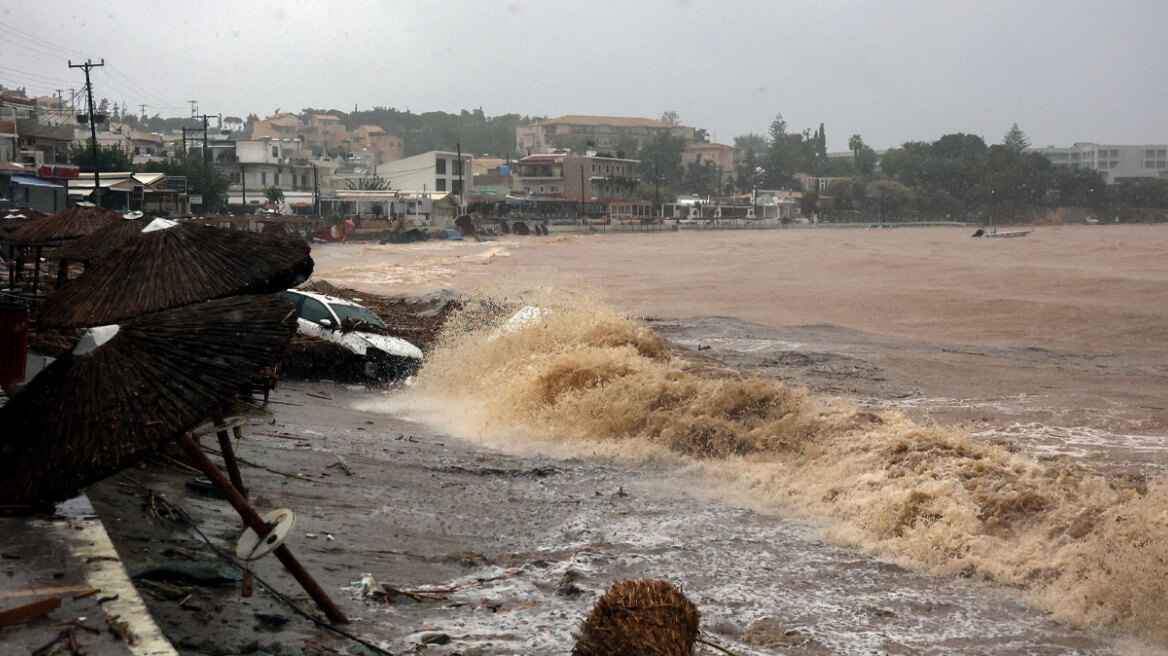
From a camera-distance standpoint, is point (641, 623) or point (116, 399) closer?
point (116, 399)

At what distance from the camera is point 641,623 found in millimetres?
5758

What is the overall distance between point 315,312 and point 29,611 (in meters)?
14.8

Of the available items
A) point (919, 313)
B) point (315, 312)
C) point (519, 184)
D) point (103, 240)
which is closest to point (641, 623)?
point (103, 240)

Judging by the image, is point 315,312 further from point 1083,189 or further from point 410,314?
point 1083,189

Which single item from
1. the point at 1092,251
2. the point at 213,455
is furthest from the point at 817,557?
the point at 1092,251

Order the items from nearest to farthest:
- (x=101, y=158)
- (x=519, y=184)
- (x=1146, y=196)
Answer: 1. (x=101, y=158)
2. (x=519, y=184)
3. (x=1146, y=196)

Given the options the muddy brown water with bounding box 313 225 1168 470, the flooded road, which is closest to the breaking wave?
the flooded road

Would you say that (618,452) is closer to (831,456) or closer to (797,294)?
(831,456)

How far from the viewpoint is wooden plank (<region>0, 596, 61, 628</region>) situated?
473 cm

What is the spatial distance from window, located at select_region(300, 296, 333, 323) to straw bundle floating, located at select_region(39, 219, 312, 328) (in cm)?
1231

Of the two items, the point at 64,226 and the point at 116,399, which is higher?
the point at 64,226

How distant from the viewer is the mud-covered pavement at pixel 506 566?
651 cm

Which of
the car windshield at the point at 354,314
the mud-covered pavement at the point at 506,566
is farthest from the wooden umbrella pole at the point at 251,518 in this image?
the car windshield at the point at 354,314

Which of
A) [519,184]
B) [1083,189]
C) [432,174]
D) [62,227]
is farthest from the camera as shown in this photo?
[1083,189]
